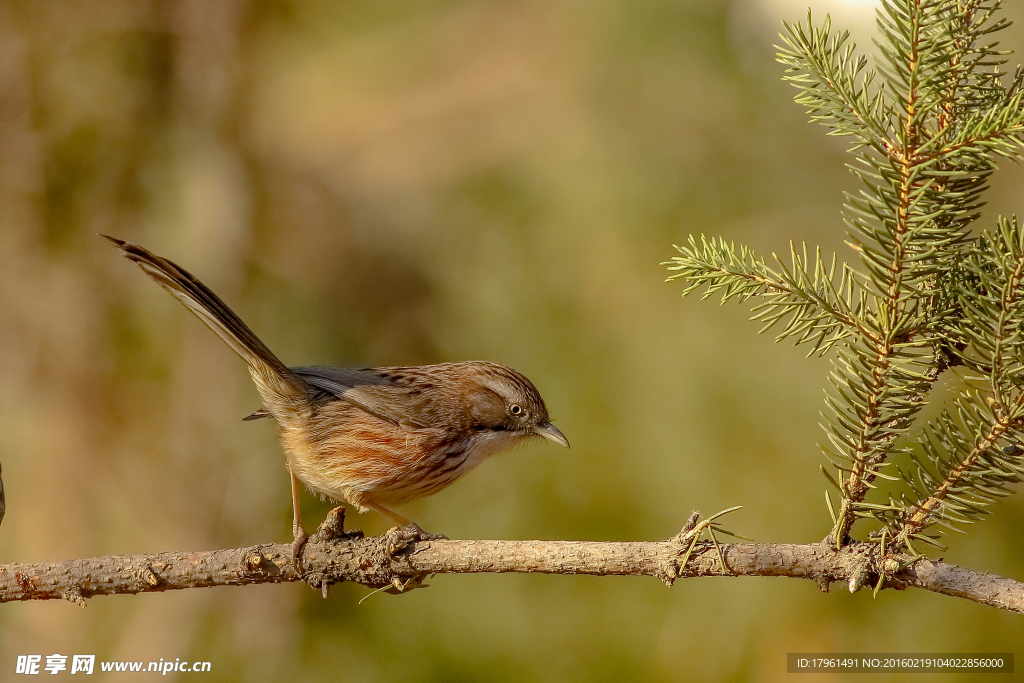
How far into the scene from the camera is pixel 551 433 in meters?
3.38

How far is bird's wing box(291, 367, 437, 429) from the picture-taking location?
3.31 m

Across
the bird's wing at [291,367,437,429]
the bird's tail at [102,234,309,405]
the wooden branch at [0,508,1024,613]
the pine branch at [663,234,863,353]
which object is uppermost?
the bird's tail at [102,234,309,405]

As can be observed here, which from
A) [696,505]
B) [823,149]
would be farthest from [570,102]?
[696,505]

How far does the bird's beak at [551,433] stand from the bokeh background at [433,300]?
6.5 inches

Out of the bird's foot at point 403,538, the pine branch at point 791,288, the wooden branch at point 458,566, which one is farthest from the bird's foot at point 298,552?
the pine branch at point 791,288

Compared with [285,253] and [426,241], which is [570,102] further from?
[285,253]

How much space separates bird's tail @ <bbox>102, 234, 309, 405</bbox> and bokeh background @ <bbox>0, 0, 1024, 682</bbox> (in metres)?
0.85

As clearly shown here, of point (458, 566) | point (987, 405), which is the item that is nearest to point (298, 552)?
point (458, 566)

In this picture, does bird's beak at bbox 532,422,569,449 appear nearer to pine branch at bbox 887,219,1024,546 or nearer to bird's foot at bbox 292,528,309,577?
bird's foot at bbox 292,528,309,577

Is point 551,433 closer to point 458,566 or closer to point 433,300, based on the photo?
point 433,300

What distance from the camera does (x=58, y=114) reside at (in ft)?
14.2

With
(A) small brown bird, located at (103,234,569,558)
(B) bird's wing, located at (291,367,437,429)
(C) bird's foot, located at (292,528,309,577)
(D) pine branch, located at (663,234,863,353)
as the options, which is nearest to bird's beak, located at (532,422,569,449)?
(A) small brown bird, located at (103,234,569,558)

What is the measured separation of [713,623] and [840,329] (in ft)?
5.71

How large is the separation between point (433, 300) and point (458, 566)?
2.44m
